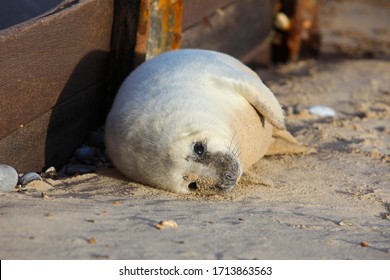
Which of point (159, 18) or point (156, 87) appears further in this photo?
point (159, 18)

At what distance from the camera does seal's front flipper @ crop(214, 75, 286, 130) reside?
4.90 meters

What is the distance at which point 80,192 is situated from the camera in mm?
4398

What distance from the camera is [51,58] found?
15.9 feet

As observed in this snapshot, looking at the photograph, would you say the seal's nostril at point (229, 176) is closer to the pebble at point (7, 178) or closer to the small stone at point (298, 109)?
the pebble at point (7, 178)

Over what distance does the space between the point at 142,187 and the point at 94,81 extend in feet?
4.14

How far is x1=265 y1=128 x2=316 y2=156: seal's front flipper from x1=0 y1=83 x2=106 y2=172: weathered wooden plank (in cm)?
121

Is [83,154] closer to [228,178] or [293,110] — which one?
[228,178]

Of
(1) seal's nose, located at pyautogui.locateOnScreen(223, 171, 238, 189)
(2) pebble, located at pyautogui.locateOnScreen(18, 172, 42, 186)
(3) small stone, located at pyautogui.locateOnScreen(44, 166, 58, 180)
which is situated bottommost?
(3) small stone, located at pyautogui.locateOnScreen(44, 166, 58, 180)

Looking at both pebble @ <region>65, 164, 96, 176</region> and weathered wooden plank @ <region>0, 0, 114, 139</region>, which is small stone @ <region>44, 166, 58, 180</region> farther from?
weathered wooden plank @ <region>0, 0, 114, 139</region>

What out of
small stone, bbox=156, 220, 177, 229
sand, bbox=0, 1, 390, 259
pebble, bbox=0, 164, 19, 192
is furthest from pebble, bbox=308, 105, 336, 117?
small stone, bbox=156, 220, 177, 229
